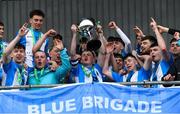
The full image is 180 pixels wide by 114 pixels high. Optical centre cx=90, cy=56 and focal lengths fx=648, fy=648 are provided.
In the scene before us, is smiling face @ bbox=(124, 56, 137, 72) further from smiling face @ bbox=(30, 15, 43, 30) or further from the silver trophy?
smiling face @ bbox=(30, 15, 43, 30)

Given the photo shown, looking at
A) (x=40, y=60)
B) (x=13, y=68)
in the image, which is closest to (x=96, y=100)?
(x=40, y=60)

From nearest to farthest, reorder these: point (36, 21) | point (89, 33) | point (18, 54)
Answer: point (18, 54) < point (89, 33) < point (36, 21)

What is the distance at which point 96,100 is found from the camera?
998 cm

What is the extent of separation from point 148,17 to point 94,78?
6205 millimetres

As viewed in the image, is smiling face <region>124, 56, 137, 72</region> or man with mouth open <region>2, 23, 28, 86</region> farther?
smiling face <region>124, 56, 137, 72</region>

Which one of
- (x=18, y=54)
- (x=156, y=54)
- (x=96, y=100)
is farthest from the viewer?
(x=18, y=54)

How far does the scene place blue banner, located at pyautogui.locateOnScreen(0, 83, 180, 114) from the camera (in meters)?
9.92

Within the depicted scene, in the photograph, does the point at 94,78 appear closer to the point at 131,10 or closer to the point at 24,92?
the point at 24,92

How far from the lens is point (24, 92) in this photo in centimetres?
1005

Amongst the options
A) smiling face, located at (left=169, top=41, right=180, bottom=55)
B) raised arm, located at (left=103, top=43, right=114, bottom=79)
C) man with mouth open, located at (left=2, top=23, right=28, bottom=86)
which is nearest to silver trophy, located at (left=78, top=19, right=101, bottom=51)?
raised arm, located at (left=103, top=43, right=114, bottom=79)

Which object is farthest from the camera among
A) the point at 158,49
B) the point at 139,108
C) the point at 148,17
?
the point at 148,17

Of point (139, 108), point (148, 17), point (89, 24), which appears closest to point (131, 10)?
point (148, 17)

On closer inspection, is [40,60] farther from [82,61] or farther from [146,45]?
[146,45]

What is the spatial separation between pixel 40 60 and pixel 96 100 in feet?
4.64
